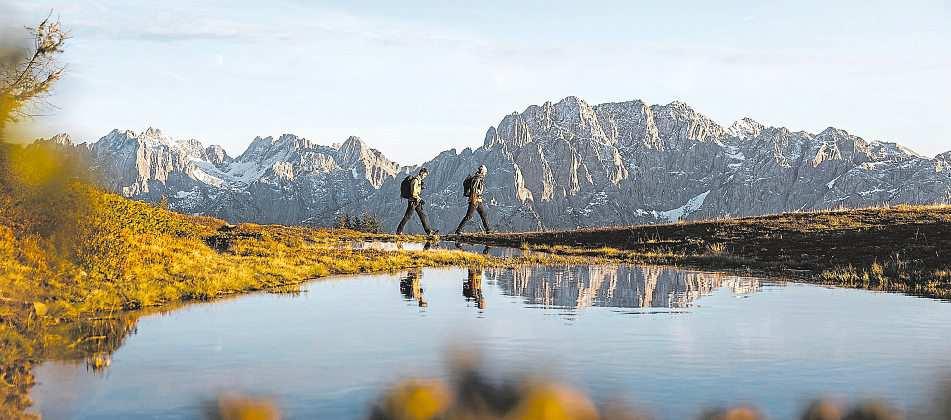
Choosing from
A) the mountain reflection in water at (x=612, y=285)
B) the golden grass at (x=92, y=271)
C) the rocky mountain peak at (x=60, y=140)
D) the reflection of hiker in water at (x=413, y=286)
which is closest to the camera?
the golden grass at (x=92, y=271)

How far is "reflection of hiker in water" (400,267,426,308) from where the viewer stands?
64.9ft

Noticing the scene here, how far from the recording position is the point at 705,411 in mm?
8617

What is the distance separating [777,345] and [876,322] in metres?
4.09

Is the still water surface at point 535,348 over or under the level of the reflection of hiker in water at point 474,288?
under

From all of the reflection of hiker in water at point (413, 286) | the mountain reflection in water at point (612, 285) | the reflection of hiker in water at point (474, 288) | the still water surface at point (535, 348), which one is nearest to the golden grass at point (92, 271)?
the still water surface at point (535, 348)

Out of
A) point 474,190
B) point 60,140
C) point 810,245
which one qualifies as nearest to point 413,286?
point 60,140

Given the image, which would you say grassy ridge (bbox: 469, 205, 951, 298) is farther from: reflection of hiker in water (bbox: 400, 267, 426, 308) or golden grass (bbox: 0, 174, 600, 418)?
golden grass (bbox: 0, 174, 600, 418)

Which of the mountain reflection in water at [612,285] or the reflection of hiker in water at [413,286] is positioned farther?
the reflection of hiker in water at [413,286]

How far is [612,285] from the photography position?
23.2 metres

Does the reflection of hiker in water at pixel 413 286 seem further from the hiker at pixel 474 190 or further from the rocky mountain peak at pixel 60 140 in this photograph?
the hiker at pixel 474 190

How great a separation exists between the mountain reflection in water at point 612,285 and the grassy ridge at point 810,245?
405 centimetres

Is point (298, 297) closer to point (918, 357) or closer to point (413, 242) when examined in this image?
point (918, 357)

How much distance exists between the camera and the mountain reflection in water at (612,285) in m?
19.4

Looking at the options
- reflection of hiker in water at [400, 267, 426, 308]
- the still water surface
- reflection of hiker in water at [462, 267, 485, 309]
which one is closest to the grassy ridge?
Result: the still water surface
